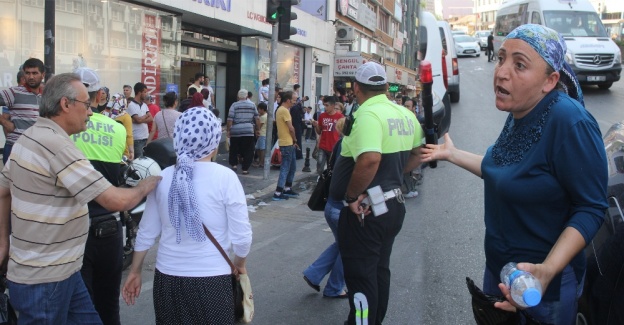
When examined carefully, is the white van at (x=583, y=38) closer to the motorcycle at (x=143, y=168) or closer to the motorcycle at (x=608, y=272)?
the motorcycle at (x=143, y=168)

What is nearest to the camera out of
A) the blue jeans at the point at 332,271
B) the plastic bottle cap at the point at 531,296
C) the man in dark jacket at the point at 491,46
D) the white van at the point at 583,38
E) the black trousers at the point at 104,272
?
the plastic bottle cap at the point at 531,296

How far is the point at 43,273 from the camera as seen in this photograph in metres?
2.80

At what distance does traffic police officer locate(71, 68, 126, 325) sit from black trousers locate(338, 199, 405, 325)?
1.50m

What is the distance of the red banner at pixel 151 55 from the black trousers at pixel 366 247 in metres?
10.5

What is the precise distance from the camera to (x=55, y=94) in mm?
2891

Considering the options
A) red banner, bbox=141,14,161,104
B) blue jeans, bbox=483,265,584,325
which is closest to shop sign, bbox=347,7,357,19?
red banner, bbox=141,14,161,104

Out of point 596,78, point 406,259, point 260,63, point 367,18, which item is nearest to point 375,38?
point 367,18

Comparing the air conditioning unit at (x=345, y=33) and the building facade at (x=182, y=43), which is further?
the air conditioning unit at (x=345, y=33)

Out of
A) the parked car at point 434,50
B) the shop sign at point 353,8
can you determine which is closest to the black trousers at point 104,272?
the parked car at point 434,50

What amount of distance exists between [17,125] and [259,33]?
1272 centimetres

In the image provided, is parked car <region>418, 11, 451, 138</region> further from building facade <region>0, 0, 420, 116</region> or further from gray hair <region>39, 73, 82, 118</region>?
gray hair <region>39, 73, 82, 118</region>

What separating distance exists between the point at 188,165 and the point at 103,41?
1037 centimetres

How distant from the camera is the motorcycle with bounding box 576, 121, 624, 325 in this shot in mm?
2279

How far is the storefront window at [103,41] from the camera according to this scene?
32.3ft
